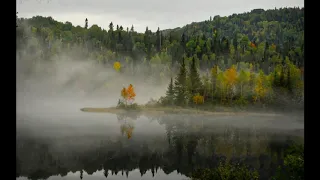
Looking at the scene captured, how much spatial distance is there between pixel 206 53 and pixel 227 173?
1386mm

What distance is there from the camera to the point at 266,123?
393 cm

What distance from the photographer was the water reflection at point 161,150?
12.5 ft

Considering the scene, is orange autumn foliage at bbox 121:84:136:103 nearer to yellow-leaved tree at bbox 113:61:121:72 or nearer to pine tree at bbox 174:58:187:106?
yellow-leaved tree at bbox 113:61:121:72

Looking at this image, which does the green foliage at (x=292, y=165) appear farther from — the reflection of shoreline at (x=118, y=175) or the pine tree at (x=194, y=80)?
the pine tree at (x=194, y=80)

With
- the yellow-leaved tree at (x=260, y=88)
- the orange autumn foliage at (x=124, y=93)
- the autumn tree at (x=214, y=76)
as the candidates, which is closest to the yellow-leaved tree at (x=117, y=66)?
the orange autumn foliage at (x=124, y=93)

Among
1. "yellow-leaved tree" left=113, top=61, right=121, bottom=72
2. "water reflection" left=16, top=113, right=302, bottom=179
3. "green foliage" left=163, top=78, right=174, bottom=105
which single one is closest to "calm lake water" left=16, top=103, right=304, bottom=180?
"water reflection" left=16, top=113, right=302, bottom=179

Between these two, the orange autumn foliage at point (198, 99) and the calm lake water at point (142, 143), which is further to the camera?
the orange autumn foliage at point (198, 99)

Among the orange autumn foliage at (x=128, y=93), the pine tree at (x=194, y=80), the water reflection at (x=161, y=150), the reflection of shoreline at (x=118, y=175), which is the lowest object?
the reflection of shoreline at (x=118, y=175)

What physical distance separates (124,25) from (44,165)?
182cm

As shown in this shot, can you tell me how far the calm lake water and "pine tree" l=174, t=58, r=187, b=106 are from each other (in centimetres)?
19

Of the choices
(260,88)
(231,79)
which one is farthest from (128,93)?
(260,88)

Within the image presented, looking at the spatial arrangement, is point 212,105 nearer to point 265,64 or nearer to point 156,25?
point 265,64

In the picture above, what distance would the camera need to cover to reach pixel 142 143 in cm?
389
